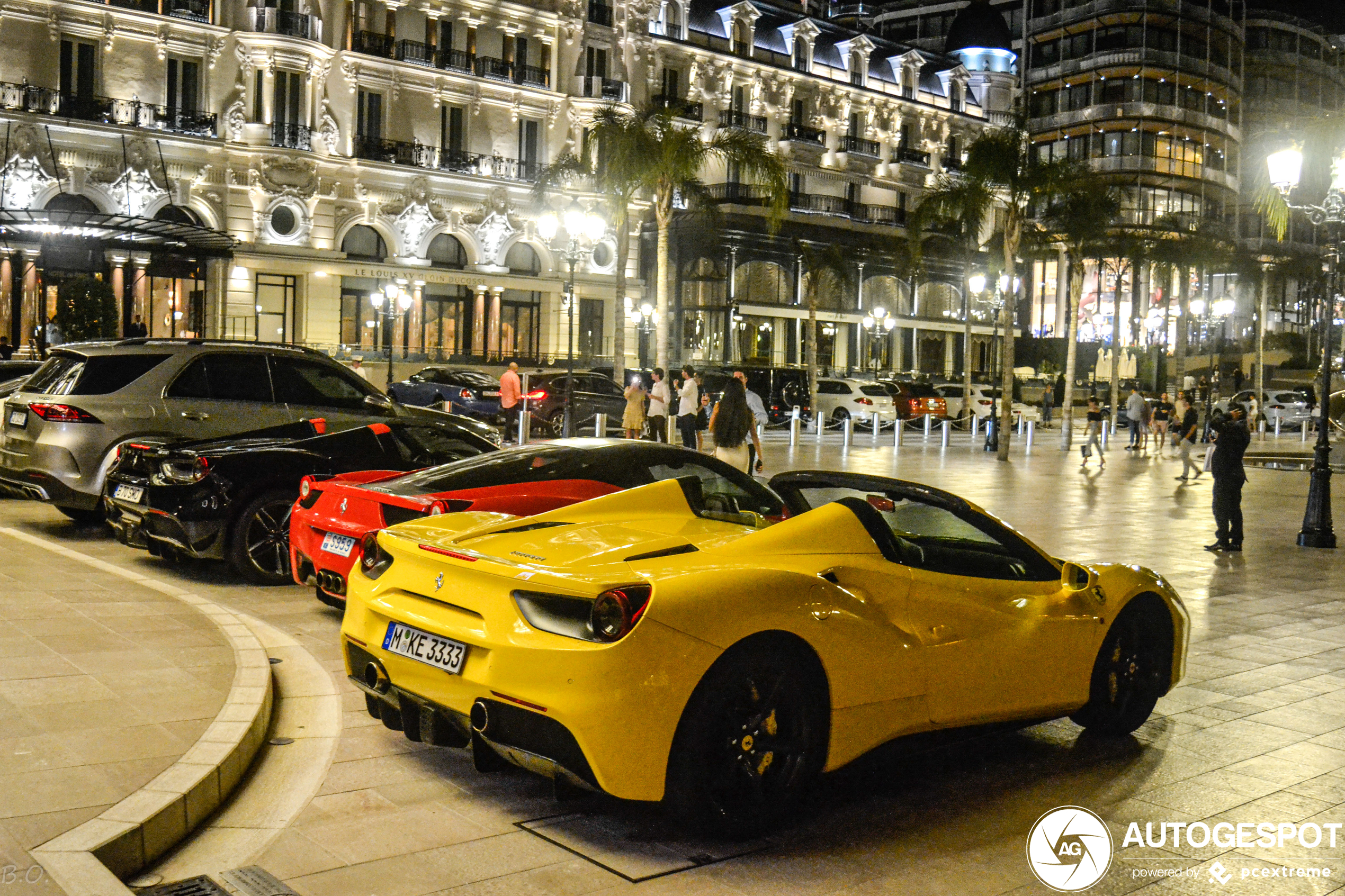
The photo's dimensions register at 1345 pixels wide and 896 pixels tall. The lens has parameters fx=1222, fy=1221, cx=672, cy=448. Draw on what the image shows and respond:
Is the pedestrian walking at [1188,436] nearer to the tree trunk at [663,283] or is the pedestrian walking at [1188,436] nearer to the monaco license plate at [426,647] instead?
the tree trunk at [663,283]

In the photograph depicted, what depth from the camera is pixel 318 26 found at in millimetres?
42406

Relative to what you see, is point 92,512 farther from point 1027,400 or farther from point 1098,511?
point 1027,400

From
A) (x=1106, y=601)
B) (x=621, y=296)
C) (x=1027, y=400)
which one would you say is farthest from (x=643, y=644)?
(x=1027, y=400)

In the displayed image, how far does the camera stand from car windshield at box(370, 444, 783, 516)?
784 centimetres

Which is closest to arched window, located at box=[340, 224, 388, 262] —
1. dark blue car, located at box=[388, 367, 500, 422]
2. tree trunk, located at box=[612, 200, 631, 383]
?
dark blue car, located at box=[388, 367, 500, 422]

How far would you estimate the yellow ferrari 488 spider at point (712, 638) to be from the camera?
4.35 metres

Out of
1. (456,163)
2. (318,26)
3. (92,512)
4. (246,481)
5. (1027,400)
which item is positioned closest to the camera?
(246,481)

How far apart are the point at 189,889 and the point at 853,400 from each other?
40150 mm

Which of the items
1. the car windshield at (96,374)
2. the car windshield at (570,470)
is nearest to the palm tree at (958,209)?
the car windshield at (96,374)

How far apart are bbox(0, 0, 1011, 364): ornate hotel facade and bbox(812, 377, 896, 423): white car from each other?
31.5 ft

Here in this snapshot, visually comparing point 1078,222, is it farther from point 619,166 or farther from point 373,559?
point 373,559

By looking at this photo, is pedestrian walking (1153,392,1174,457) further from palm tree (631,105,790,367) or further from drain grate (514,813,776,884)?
drain grate (514,813,776,884)

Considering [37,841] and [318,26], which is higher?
[318,26]

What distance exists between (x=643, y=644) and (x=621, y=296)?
31815mm
